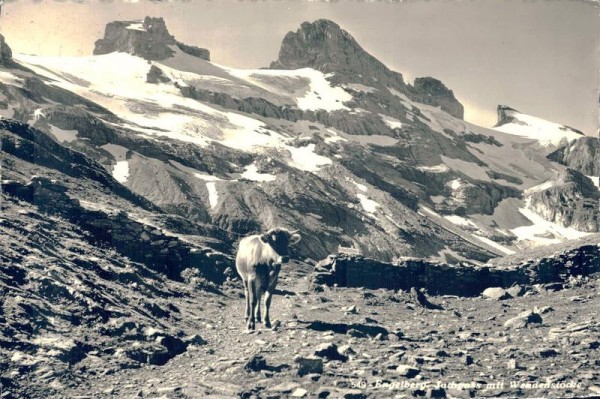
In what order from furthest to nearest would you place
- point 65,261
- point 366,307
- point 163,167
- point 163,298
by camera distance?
point 163,167
point 366,307
point 163,298
point 65,261

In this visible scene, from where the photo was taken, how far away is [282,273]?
51438 millimetres

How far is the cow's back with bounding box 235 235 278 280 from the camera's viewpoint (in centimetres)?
3212

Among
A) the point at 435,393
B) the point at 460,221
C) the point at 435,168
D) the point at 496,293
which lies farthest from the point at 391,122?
the point at 435,393

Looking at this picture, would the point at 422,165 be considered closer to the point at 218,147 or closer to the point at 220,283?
the point at 218,147

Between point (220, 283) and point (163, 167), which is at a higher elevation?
point (163, 167)

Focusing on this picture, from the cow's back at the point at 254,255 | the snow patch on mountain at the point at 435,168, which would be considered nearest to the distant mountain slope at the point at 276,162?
the snow patch on mountain at the point at 435,168

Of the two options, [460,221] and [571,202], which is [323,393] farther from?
[571,202]

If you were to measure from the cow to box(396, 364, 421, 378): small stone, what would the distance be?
6.19m

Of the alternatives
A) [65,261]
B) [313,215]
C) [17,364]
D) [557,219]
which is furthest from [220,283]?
[557,219]

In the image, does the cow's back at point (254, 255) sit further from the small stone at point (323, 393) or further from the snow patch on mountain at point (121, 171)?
the snow patch on mountain at point (121, 171)

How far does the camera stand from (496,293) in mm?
44875

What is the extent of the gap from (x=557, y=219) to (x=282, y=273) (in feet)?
417

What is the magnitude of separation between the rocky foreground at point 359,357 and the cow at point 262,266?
3.32 ft

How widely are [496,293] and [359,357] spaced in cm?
1738
